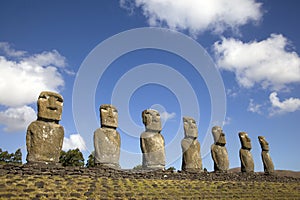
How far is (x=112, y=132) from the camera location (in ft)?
53.0

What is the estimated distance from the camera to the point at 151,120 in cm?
1809

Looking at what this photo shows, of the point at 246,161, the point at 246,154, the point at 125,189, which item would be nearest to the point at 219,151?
the point at 246,161

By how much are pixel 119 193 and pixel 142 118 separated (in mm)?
6788

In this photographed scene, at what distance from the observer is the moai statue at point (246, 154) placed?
69.7ft

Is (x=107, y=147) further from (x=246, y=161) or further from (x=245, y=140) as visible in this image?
(x=245, y=140)

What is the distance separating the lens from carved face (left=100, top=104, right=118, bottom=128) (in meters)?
16.2

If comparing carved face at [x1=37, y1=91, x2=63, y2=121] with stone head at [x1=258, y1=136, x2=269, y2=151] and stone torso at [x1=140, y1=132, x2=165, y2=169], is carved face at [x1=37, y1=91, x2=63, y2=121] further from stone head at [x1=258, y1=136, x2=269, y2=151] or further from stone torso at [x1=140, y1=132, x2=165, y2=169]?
stone head at [x1=258, y1=136, x2=269, y2=151]

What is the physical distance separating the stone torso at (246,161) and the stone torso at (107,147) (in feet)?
31.6

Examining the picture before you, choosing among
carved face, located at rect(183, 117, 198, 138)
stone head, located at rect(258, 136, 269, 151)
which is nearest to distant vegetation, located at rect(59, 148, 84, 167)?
carved face, located at rect(183, 117, 198, 138)

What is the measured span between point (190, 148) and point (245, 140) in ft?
18.3

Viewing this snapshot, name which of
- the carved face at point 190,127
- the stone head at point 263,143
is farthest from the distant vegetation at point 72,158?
the stone head at point 263,143

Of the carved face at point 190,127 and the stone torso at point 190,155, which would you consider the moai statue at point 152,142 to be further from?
the carved face at point 190,127

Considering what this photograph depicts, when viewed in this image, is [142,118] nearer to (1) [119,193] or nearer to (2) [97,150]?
(2) [97,150]

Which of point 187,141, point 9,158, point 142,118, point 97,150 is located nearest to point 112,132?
point 97,150
